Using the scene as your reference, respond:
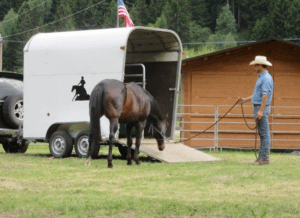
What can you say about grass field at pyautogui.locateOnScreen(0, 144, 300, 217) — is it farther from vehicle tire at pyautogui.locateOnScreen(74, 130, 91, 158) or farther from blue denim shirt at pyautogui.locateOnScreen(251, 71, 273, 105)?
vehicle tire at pyautogui.locateOnScreen(74, 130, 91, 158)

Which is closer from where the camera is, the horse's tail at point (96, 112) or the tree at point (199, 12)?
the horse's tail at point (96, 112)

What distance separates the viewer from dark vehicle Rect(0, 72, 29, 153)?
15.5 m

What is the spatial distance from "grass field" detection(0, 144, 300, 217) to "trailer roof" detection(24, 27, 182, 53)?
9.58ft

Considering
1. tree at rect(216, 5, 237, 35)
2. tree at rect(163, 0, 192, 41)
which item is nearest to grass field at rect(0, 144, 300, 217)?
tree at rect(163, 0, 192, 41)

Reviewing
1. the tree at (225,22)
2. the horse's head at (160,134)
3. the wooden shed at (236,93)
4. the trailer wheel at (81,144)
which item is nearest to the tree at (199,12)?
the tree at (225,22)

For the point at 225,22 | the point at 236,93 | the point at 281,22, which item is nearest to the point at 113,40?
the point at 236,93

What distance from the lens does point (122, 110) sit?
12367mm

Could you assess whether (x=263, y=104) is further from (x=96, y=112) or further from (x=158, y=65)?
(x=158, y=65)

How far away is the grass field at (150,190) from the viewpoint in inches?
275

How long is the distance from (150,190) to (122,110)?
4.10m

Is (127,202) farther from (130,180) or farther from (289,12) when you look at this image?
(289,12)

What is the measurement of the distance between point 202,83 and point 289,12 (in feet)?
213

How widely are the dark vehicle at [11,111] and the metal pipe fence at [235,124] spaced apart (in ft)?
16.5

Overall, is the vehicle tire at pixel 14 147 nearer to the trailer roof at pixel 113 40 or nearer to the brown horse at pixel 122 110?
the trailer roof at pixel 113 40
